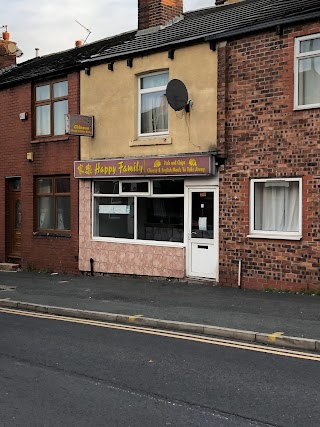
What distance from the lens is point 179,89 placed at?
1322 centimetres

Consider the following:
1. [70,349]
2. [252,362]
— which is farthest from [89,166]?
[252,362]

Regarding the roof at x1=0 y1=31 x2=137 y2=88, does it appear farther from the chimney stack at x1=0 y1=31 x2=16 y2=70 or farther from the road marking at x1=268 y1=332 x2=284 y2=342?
the road marking at x1=268 y1=332 x2=284 y2=342

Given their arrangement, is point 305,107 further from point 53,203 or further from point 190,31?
point 53,203

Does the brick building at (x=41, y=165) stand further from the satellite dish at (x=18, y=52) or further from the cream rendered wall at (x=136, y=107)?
the satellite dish at (x=18, y=52)

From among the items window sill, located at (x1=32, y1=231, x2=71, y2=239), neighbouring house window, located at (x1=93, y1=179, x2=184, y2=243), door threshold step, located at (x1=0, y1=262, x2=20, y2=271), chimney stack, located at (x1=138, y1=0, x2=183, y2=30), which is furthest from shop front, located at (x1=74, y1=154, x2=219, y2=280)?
chimney stack, located at (x1=138, y1=0, x2=183, y2=30)

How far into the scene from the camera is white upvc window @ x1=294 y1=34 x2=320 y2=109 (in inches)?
453

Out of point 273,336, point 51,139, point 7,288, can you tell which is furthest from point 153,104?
point 273,336

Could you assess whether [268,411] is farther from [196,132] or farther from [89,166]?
[89,166]

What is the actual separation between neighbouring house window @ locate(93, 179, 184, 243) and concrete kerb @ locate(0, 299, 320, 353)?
443 cm

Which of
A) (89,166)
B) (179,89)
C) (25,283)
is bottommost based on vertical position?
(25,283)

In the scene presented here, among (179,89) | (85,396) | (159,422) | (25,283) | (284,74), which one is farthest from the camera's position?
(25,283)

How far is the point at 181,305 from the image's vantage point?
10523 millimetres

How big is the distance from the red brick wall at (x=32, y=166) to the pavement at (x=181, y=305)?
5.86 feet

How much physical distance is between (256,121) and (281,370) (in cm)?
723
